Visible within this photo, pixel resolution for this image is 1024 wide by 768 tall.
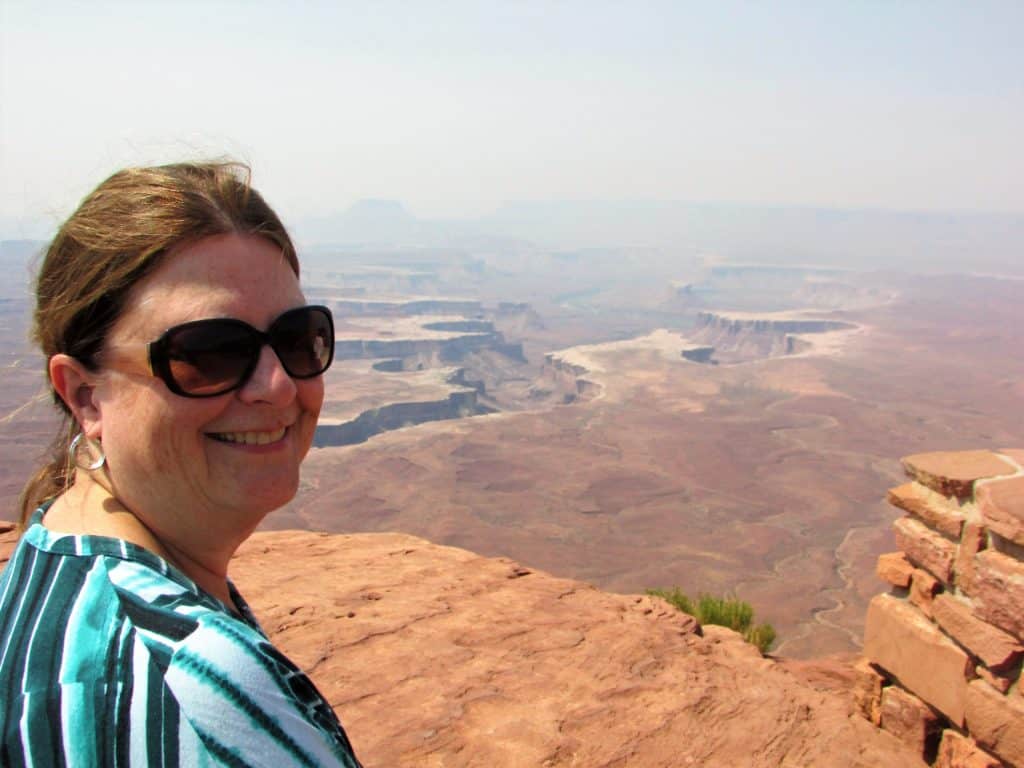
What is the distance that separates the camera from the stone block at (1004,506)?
3652mm

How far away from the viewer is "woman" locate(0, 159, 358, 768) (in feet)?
3.93

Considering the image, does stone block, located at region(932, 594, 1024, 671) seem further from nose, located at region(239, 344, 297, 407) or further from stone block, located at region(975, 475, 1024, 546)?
nose, located at region(239, 344, 297, 407)

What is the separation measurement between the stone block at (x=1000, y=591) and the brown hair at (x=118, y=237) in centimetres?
354

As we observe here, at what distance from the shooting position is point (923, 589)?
432 centimetres

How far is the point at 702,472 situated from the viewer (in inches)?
1827

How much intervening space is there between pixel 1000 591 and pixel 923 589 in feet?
2.01

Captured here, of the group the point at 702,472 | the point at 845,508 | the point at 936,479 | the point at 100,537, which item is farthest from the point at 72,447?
the point at 702,472

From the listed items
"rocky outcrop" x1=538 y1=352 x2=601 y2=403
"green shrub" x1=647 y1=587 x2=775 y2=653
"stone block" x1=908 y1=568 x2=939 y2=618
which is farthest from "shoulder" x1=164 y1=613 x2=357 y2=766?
"rocky outcrop" x1=538 y1=352 x2=601 y2=403

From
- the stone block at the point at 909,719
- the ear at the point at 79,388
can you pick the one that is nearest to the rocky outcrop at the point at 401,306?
the stone block at the point at 909,719

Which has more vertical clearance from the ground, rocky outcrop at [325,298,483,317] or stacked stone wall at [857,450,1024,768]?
stacked stone wall at [857,450,1024,768]

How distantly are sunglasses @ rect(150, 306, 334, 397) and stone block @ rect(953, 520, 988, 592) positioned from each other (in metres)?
3.51

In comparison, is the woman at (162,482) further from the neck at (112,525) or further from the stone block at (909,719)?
the stone block at (909,719)

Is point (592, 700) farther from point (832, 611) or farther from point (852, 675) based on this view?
point (832, 611)

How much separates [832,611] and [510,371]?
63609 millimetres
